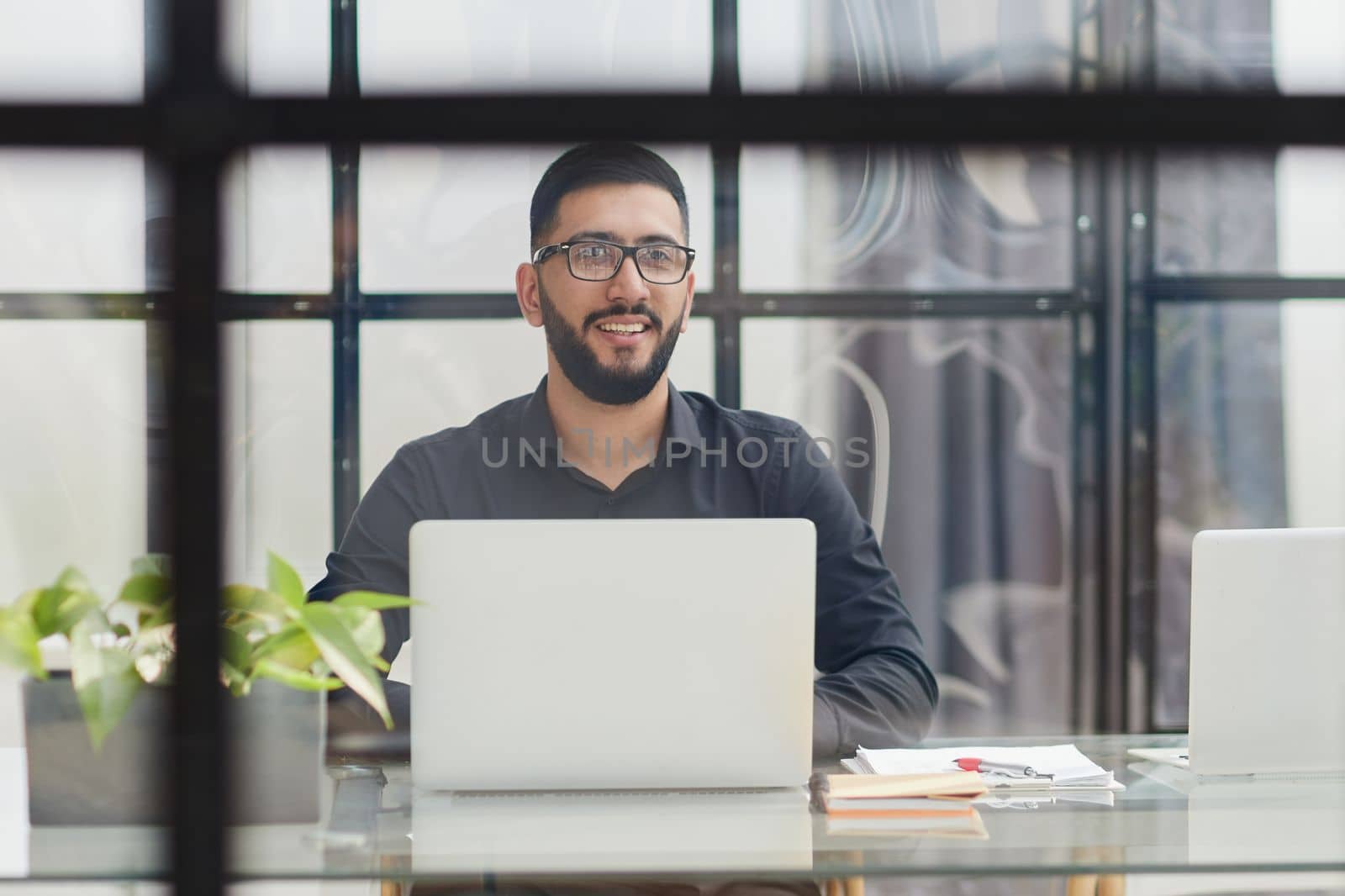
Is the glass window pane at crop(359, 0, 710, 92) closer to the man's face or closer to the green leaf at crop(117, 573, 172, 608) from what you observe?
the man's face

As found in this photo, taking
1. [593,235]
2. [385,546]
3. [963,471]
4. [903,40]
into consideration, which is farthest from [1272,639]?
[903,40]

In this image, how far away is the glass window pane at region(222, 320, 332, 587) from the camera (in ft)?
12.0

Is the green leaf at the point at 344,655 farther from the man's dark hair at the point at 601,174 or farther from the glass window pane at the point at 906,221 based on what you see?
the glass window pane at the point at 906,221

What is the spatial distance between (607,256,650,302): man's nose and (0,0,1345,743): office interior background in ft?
1.96

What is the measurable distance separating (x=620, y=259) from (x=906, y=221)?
109cm

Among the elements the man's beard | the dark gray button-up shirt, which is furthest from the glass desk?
the man's beard

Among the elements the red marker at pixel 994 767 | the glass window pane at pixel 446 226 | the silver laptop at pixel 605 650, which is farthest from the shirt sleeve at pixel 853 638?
the glass window pane at pixel 446 226

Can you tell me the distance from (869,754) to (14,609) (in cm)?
104

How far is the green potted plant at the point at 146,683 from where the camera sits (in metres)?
1.27

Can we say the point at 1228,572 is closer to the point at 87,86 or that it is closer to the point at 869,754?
the point at 869,754

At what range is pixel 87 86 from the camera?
0.74 metres

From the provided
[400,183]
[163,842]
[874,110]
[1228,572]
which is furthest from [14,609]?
[400,183]

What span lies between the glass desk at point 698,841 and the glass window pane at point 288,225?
234 cm

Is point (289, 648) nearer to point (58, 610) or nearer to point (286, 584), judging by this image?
point (286, 584)
